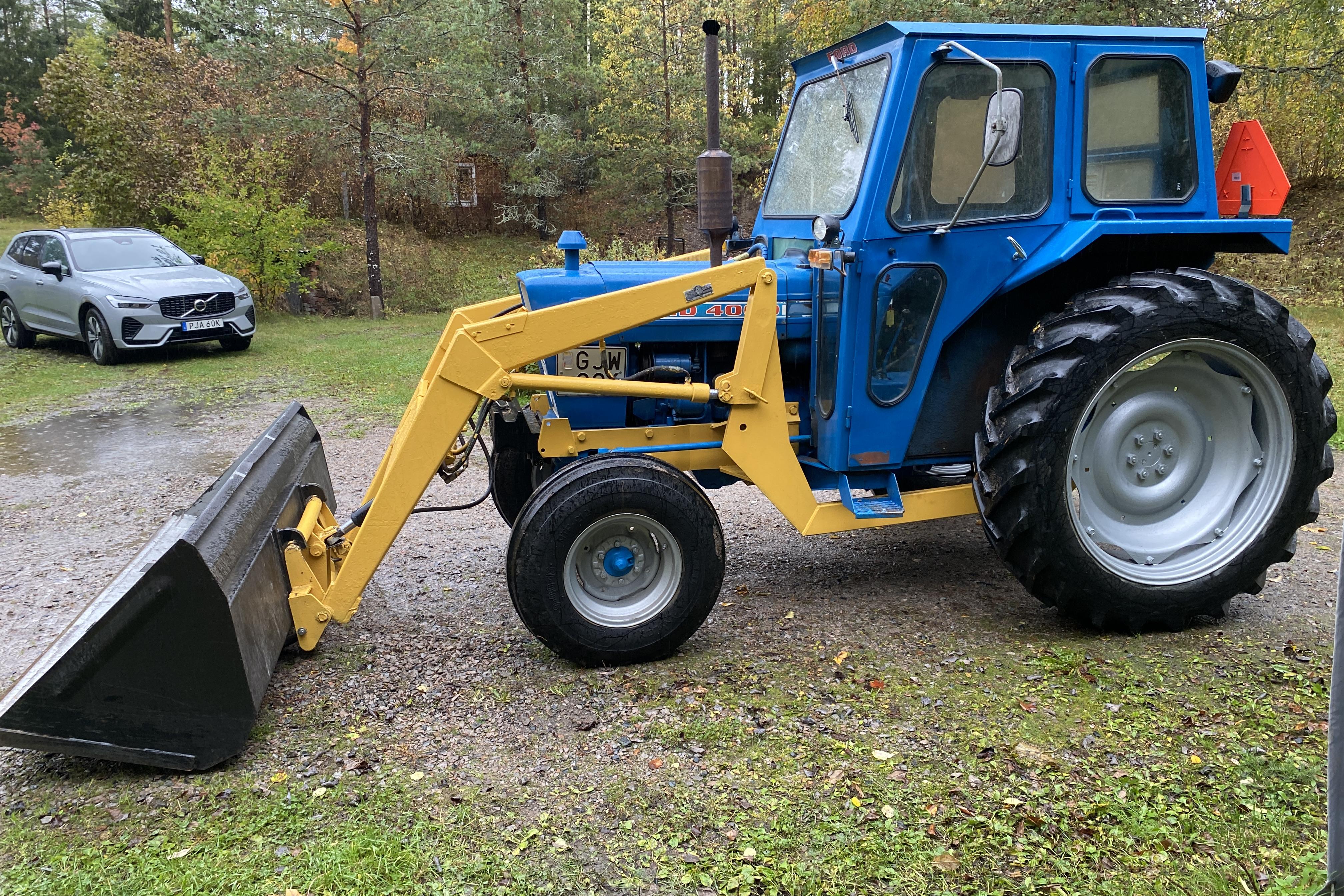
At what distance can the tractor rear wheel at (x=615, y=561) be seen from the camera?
3486 mm

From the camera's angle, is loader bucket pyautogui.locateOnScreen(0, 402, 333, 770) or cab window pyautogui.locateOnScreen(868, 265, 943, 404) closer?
loader bucket pyautogui.locateOnScreen(0, 402, 333, 770)

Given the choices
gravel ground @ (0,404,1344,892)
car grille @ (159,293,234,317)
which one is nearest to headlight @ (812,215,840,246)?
gravel ground @ (0,404,1344,892)

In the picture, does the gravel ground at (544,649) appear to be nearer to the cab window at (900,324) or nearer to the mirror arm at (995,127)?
the cab window at (900,324)

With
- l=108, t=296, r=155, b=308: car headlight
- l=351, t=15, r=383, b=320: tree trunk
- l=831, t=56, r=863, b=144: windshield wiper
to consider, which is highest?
l=351, t=15, r=383, b=320: tree trunk

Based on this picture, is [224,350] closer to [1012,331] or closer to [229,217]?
[229,217]

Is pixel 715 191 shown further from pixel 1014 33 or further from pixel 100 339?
pixel 100 339

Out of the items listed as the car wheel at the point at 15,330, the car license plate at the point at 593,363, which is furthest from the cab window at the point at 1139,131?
the car wheel at the point at 15,330

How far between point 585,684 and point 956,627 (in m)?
1.66

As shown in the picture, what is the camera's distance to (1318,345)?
1120 cm

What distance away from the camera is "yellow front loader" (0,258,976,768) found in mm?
2906

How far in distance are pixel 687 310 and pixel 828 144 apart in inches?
41.2

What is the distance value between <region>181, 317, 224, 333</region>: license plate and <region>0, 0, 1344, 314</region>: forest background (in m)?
4.14

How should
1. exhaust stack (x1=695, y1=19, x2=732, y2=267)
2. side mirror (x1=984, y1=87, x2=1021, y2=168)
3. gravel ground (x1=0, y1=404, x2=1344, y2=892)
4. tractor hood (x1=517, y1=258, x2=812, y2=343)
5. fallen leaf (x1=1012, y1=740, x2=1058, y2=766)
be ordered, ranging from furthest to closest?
exhaust stack (x1=695, y1=19, x2=732, y2=267), tractor hood (x1=517, y1=258, x2=812, y2=343), side mirror (x1=984, y1=87, x2=1021, y2=168), gravel ground (x1=0, y1=404, x2=1344, y2=892), fallen leaf (x1=1012, y1=740, x2=1058, y2=766)

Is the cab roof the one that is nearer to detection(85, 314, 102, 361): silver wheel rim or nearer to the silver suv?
the silver suv
